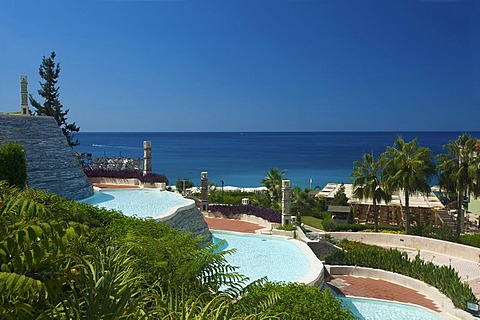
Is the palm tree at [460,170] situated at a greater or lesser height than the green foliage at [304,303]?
greater

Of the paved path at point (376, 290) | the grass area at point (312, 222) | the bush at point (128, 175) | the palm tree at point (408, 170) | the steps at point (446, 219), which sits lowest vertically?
the grass area at point (312, 222)

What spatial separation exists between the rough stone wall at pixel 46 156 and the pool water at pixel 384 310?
14.5m

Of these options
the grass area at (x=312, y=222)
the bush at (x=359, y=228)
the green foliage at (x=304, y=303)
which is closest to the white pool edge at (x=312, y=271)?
the green foliage at (x=304, y=303)

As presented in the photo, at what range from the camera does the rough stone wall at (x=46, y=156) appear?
66.1 feet

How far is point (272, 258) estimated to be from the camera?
53.9 ft

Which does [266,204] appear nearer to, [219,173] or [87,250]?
[87,250]

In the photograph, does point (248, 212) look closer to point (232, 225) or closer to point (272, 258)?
point (232, 225)

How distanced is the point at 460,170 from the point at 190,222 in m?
16.2

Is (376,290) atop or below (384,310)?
below

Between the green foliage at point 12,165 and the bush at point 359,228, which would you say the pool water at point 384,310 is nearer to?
the green foliage at point 12,165

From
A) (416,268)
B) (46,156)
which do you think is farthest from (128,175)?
(416,268)

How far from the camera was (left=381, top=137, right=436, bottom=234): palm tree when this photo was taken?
966 inches

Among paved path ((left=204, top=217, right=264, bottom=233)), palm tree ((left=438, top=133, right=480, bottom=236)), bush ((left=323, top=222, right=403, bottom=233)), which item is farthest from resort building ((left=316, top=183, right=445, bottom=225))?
paved path ((left=204, top=217, right=264, bottom=233))

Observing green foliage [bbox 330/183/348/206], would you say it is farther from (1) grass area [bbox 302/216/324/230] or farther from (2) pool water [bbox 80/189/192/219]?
(2) pool water [bbox 80/189/192/219]
